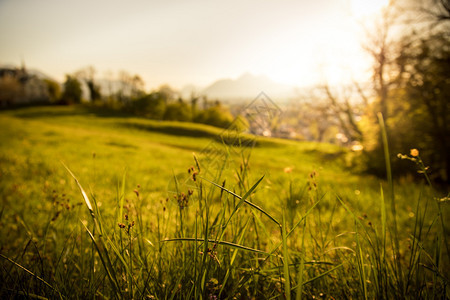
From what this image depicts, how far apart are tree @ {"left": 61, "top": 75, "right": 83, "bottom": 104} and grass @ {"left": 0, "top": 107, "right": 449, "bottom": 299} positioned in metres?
70.6

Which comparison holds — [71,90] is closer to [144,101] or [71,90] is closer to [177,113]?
[144,101]

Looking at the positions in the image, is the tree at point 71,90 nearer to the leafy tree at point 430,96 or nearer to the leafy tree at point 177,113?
the leafy tree at point 177,113

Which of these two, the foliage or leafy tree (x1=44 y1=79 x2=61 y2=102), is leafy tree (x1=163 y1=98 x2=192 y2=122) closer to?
the foliage


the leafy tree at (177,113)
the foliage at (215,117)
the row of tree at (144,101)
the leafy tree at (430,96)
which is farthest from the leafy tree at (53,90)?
the leafy tree at (430,96)

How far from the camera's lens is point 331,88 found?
494 inches

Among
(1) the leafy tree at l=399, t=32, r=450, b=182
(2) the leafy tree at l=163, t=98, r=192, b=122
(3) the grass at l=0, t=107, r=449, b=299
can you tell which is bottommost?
(3) the grass at l=0, t=107, r=449, b=299

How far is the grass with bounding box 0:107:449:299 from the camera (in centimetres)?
99

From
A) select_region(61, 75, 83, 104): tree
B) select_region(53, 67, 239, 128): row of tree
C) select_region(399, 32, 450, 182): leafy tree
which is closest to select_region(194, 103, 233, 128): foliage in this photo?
select_region(53, 67, 239, 128): row of tree

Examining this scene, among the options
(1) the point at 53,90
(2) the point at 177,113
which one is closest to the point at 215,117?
(2) the point at 177,113

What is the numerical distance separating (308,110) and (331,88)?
2.07m

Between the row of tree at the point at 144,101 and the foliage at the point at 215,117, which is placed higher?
the row of tree at the point at 144,101

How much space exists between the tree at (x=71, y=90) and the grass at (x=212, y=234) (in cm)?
7061

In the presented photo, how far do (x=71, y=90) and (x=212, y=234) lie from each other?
80464mm

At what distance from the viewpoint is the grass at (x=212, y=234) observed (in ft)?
3.25
